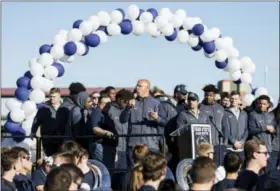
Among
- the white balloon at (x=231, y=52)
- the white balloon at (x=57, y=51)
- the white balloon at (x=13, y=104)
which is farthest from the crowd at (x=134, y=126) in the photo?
the white balloon at (x=231, y=52)

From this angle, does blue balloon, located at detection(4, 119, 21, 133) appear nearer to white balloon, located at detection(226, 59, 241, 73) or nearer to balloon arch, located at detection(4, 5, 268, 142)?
balloon arch, located at detection(4, 5, 268, 142)

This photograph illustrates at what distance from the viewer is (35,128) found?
11.1 m

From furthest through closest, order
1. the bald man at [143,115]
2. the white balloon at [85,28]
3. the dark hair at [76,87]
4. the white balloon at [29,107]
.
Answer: the white balloon at [85,28] → the white balloon at [29,107] → the dark hair at [76,87] → the bald man at [143,115]

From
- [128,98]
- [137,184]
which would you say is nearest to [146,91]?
[128,98]

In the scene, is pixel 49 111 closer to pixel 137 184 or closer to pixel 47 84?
A: pixel 47 84

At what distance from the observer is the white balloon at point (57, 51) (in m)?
12.3

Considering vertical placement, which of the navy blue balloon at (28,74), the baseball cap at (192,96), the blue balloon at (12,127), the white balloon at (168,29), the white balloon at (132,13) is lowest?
the blue balloon at (12,127)

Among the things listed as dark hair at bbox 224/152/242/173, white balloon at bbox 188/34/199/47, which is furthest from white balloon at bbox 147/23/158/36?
dark hair at bbox 224/152/242/173

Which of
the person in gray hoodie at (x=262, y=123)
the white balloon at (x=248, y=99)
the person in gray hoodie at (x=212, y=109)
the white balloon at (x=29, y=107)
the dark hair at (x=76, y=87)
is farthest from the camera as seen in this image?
the white balloon at (x=248, y=99)

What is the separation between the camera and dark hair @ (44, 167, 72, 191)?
5.50 m

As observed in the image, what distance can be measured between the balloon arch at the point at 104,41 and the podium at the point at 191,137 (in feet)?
9.80

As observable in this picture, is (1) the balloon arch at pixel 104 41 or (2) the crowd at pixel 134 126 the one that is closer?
(2) the crowd at pixel 134 126

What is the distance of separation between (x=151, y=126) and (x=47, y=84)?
2762mm

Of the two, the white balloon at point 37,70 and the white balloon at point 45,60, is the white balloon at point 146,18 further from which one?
the white balloon at point 37,70
